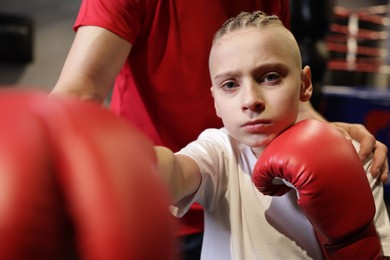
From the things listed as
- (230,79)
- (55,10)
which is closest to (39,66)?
(55,10)

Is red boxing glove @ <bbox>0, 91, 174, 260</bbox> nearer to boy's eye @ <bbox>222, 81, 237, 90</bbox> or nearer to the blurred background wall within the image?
boy's eye @ <bbox>222, 81, 237, 90</bbox>

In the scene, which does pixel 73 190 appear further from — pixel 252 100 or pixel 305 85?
pixel 305 85

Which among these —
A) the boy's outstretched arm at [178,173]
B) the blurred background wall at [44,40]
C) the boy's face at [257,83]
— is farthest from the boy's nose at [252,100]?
the blurred background wall at [44,40]

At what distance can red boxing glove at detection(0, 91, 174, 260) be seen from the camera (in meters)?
0.30

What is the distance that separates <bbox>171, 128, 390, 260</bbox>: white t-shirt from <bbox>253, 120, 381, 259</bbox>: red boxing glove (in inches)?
3.9

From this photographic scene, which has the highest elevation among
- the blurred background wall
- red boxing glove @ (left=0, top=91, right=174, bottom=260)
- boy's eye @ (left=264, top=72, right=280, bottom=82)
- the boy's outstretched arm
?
red boxing glove @ (left=0, top=91, right=174, bottom=260)

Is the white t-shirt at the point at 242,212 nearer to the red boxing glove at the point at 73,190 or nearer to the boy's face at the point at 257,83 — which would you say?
the boy's face at the point at 257,83

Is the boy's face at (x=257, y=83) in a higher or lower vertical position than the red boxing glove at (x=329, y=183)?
higher

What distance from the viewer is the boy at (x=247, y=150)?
74cm

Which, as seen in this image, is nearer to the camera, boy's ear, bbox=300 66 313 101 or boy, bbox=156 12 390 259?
Result: boy, bbox=156 12 390 259

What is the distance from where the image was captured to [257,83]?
0.74 meters

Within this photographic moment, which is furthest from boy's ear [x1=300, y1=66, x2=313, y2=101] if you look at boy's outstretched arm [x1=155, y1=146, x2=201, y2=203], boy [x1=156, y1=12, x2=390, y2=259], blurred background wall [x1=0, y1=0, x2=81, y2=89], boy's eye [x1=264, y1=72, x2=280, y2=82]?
blurred background wall [x1=0, y1=0, x2=81, y2=89]

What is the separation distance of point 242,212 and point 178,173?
0.25 meters

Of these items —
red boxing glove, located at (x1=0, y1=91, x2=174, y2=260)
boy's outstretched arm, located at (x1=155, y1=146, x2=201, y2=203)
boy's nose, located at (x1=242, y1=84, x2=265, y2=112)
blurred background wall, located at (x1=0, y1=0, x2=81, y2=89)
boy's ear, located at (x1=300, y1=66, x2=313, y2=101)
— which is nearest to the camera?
red boxing glove, located at (x1=0, y1=91, x2=174, y2=260)
